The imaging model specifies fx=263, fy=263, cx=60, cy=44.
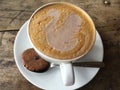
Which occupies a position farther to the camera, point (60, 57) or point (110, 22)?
point (110, 22)

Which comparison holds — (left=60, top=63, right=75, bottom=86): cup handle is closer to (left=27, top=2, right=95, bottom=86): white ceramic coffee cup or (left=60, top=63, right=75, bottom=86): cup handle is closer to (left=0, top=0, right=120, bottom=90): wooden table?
(left=27, top=2, right=95, bottom=86): white ceramic coffee cup

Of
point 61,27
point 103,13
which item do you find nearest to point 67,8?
point 61,27

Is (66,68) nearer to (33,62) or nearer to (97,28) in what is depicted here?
(33,62)

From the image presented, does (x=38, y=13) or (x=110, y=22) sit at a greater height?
(x=38, y=13)

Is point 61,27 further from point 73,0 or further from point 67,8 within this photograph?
point 73,0

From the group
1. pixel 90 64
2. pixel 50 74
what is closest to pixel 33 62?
pixel 50 74

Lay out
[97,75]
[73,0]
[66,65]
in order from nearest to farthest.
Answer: [66,65]
[97,75]
[73,0]

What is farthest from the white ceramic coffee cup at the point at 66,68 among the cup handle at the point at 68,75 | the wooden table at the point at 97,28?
the wooden table at the point at 97,28

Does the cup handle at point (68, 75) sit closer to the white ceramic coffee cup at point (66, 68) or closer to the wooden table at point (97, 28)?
the white ceramic coffee cup at point (66, 68)
